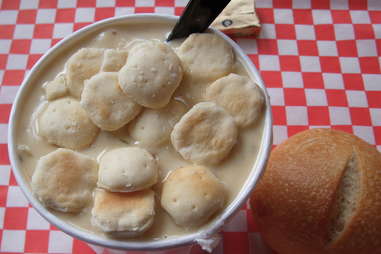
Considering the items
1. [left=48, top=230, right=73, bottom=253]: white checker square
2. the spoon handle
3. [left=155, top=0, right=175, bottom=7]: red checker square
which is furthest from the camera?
[left=155, top=0, right=175, bottom=7]: red checker square

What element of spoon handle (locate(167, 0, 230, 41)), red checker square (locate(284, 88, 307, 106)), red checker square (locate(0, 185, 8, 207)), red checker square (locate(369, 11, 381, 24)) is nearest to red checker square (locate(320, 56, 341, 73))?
red checker square (locate(284, 88, 307, 106))

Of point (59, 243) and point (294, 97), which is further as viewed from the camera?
point (294, 97)

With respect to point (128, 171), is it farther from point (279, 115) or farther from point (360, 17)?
point (360, 17)

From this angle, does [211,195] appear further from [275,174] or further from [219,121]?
[275,174]

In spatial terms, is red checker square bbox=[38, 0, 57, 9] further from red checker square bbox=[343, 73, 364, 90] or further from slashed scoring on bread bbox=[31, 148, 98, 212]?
red checker square bbox=[343, 73, 364, 90]

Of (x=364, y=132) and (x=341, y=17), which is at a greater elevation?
(x=341, y=17)

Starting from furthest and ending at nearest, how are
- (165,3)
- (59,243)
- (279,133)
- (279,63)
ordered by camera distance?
(165,3)
(279,63)
(279,133)
(59,243)

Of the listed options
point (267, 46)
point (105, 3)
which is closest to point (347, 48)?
point (267, 46)
